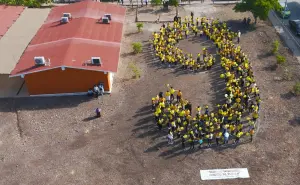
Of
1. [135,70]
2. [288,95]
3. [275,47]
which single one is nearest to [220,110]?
[288,95]

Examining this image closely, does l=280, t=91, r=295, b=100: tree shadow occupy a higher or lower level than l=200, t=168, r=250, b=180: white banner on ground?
higher

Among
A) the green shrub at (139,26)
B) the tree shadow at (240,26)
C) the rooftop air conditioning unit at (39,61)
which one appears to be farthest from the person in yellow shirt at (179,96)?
the tree shadow at (240,26)

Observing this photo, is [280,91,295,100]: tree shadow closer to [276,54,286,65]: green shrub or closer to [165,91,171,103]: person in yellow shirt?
[276,54,286,65]: green shrub

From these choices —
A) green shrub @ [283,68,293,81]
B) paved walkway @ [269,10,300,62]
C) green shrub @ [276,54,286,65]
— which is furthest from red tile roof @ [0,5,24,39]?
paved walkway @ [269,10,300,62]

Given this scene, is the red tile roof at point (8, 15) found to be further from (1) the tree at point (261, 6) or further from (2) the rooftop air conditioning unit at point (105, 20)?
(1) the tree at point (261, 6)

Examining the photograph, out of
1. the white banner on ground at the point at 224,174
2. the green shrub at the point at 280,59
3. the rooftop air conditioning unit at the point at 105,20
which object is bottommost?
the white banner on ground at the point at 224,174

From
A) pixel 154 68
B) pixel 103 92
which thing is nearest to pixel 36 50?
pixel 103 92
